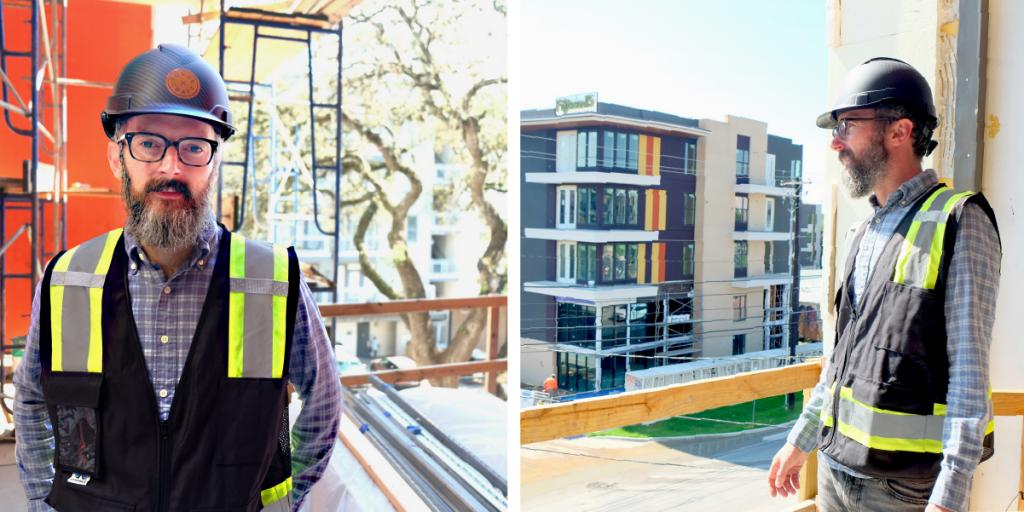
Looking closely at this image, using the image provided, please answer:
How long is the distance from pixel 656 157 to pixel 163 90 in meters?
7.34

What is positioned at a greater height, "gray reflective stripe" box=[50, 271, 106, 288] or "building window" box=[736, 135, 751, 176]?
"building window" box=[736, 135, 751, 176]

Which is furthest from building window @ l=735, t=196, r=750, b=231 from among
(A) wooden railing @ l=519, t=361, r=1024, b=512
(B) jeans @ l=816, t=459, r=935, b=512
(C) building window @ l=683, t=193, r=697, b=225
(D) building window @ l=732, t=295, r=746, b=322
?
(B) jeans @ l=816, t=459, r=935, b=512

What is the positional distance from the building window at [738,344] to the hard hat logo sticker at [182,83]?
7555 mm

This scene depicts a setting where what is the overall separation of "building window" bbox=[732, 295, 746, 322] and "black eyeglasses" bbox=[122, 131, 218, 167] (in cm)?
732

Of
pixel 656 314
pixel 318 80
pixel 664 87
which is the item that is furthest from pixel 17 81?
pixel 664 87

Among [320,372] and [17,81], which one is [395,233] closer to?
[17,81]

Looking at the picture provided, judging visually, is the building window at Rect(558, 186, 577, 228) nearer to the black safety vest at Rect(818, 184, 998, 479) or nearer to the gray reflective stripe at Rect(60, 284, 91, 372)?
the black safety vest at Rect(818, 184, 998, 479)

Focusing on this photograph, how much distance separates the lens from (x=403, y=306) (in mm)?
3826

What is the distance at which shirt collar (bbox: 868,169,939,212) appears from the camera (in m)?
1.30

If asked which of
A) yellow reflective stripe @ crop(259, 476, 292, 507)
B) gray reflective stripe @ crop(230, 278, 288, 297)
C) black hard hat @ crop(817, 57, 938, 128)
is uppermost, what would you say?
black hard hat @ crop(817, 57, 938, 128)

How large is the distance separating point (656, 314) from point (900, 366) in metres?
7.11

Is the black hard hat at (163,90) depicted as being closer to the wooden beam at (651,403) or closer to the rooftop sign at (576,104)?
the wooden beam at (651,403)

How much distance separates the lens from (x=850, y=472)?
1290 mm

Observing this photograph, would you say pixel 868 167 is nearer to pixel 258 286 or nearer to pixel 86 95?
pixel 258 286
